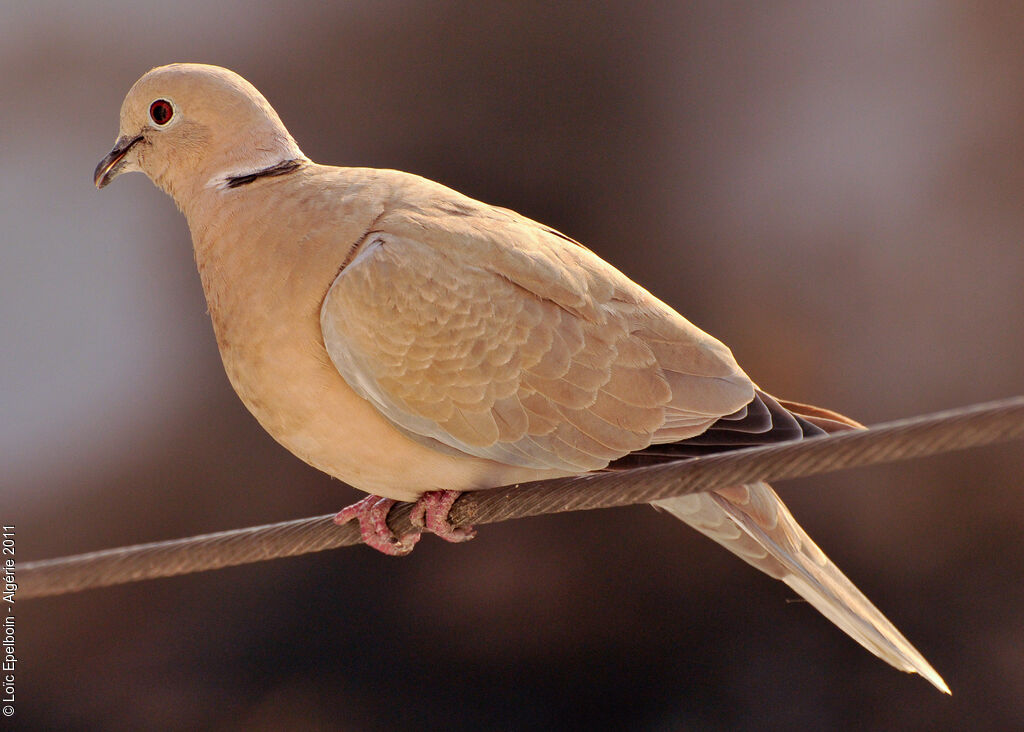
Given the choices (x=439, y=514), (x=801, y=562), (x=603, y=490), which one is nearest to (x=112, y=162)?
(x=439, y=514)

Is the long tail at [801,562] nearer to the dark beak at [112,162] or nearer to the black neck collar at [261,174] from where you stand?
the black neck collar at [261,174]

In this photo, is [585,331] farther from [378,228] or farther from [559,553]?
[559,553]

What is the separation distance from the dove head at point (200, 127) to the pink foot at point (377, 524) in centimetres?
66

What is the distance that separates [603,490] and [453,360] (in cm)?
39

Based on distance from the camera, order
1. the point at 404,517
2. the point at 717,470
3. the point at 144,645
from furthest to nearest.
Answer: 1. the point at 144,645
2. the point at 404,517
3. the point at 717,470

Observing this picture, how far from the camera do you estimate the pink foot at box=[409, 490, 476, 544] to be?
5.80ft

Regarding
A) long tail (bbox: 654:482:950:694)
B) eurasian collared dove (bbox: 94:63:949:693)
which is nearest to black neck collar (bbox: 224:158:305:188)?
eurasian collared dove (bbox: 94:63:949:693)

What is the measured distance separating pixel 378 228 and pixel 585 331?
15.6 inches

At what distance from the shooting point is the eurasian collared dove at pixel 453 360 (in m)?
1.66

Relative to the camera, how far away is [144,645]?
15.6ft

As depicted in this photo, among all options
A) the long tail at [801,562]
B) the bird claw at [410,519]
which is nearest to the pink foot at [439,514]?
the bird claw at [410,519]

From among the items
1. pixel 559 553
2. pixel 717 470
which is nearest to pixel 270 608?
pixel 559 553

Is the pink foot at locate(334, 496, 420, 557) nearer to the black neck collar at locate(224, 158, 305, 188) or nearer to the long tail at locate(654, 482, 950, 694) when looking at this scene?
the long tail at locate(654, 482, 950, 694)

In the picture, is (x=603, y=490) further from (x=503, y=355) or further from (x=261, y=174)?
(x=261, y=174)
